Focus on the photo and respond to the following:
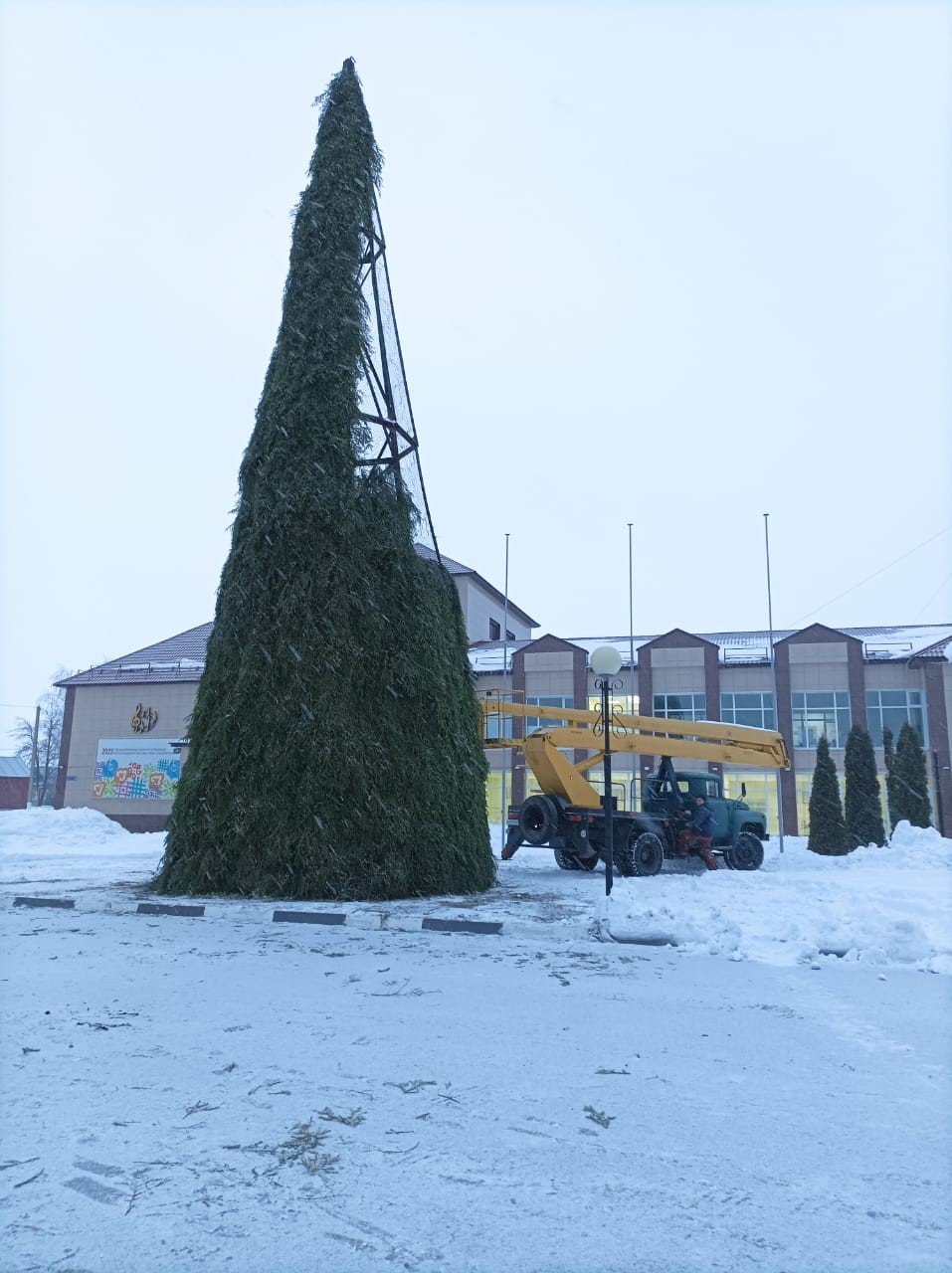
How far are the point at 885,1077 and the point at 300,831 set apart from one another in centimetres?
852

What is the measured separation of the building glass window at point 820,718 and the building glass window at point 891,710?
1.09m

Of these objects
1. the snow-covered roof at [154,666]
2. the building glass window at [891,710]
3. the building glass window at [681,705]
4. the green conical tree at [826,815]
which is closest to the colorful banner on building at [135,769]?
the snow-covered roof at [154,666]

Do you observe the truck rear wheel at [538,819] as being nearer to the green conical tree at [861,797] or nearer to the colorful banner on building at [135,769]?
the green conical tree at [861,797]

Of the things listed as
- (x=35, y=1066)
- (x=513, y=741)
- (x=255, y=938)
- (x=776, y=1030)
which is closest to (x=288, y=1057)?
(x=35, y=1066)

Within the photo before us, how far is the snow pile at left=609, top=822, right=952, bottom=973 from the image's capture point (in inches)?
324

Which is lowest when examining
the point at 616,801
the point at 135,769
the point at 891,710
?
the point at 616,801

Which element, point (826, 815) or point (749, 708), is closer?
point (826, 815)

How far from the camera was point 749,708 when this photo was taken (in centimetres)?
3981

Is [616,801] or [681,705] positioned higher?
[681,705]

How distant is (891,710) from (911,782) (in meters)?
8.02

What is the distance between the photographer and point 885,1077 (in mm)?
4805

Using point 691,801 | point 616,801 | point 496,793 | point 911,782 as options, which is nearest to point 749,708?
point 911,782

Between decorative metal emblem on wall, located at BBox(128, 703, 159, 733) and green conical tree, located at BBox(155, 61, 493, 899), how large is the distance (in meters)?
30.4

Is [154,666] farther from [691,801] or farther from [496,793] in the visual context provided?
[691,801]
